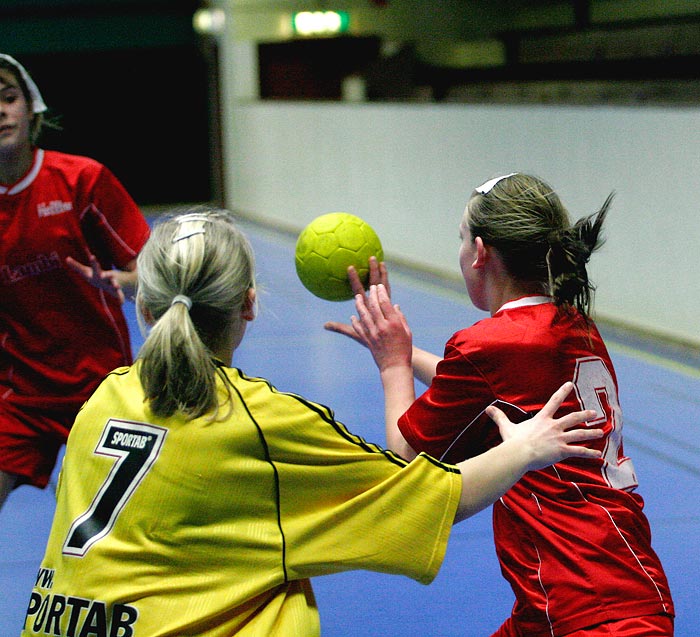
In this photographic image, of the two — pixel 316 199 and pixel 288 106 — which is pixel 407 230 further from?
pixel 288 106

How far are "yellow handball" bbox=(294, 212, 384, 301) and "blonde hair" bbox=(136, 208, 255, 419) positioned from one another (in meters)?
0.79

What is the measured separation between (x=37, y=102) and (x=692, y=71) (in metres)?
8.01

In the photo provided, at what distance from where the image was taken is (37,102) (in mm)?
3365

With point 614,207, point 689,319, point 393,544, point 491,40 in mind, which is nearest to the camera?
point 393,544

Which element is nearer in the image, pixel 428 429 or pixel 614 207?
pixel 428 429

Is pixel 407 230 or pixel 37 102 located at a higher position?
pixel 37 102

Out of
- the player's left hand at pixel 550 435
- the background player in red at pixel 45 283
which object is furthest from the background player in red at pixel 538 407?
the background player in red at pixel 45 283

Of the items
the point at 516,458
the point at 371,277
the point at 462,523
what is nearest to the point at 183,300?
the point at 516,458

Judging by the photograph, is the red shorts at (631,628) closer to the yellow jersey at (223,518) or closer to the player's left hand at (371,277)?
the yellow jersey at (223,518)

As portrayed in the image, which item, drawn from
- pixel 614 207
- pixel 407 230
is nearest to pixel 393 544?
pixel 614 207

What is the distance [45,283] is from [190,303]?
5.30 ft

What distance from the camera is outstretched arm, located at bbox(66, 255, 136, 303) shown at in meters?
3.08

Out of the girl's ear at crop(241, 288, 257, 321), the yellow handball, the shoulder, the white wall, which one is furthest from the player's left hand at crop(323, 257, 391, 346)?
the white wall

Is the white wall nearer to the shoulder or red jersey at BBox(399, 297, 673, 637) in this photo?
the shoulder
